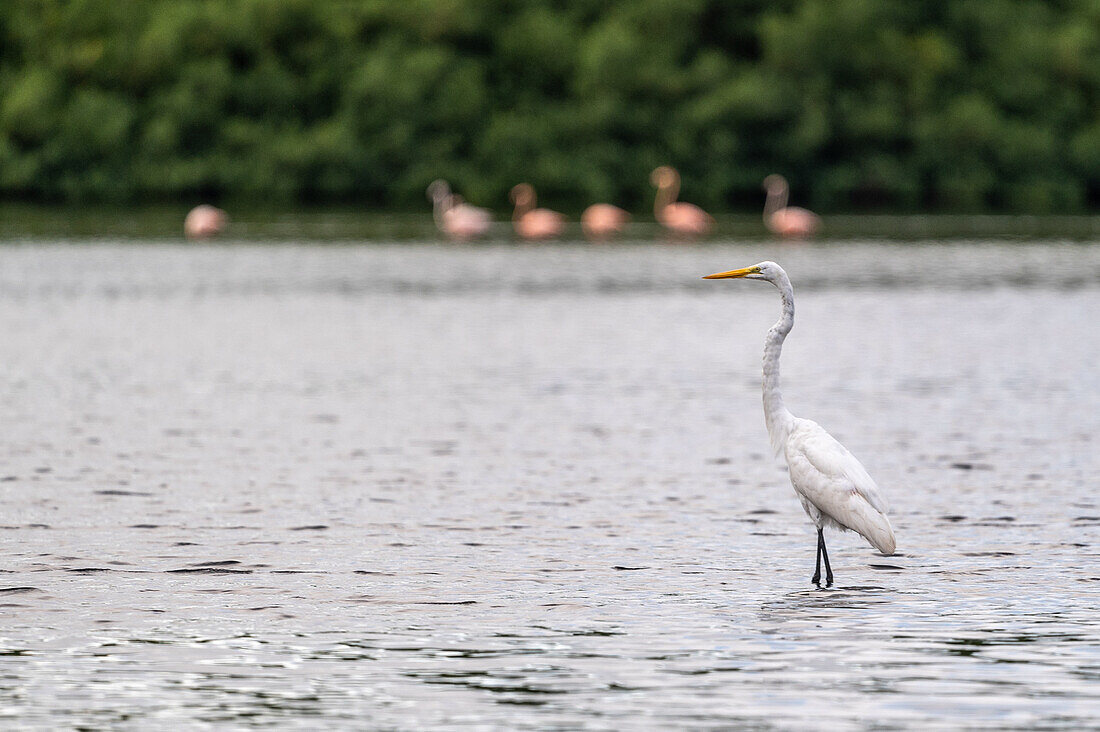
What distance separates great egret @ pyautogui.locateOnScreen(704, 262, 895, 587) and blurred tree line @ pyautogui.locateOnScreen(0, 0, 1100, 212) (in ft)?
160

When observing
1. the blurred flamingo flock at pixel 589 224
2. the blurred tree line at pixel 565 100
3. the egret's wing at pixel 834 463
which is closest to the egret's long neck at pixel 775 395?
the egret's wing at pixel 834 463

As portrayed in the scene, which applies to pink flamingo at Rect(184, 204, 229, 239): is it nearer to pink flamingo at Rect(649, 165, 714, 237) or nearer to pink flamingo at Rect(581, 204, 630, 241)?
pink flamingo at Rect(581, 204, 630, 241)

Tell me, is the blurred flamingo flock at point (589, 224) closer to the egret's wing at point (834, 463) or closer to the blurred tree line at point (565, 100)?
the blurred tree line at point (565, 100)

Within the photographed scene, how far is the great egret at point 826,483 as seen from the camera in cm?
956

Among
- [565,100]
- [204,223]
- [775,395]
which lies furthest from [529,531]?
[565,100]

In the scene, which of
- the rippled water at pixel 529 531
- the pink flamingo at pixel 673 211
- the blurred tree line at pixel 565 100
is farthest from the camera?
the blurred tree line at pixel 565 100

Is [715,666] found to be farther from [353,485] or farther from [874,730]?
[353,485]

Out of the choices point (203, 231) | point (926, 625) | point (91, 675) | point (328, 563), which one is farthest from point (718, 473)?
point (203, 231)

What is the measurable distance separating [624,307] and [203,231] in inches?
860

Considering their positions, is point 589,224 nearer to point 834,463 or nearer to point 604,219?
point 604,219

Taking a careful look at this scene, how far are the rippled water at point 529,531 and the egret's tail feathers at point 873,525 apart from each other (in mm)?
263

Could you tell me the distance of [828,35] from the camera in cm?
5906

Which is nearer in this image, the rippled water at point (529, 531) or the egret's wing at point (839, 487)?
the rippled water at point (529, 531)

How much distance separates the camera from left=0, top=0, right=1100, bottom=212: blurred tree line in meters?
59.6
